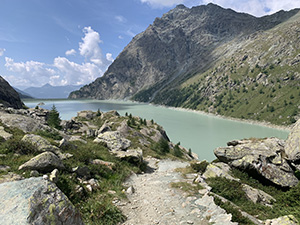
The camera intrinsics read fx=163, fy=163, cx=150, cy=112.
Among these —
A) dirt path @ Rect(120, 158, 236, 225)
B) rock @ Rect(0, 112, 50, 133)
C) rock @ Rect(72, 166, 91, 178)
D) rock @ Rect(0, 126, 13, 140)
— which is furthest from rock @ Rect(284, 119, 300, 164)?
rock @ Rect(0, 112, 50, 133)

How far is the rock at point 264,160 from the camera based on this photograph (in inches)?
680

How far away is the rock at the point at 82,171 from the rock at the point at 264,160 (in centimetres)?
1595

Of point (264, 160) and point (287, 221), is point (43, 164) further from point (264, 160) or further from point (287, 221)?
point (264, 160)

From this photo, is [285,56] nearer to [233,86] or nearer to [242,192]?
[233,86]

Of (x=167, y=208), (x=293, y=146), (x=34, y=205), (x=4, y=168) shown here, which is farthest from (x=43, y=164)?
(x=293, y=146)

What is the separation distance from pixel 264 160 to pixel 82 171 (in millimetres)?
18828

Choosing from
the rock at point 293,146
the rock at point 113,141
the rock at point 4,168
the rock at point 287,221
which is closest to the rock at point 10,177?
the rock at point 4,168

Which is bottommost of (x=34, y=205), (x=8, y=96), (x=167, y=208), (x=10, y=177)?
(x=167, y=208)

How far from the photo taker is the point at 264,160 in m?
18.2

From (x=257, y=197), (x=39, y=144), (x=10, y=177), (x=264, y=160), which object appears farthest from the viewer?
(x=264, y=160)

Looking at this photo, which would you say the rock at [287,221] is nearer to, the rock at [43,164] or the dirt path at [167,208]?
the dirt path at [167,208]

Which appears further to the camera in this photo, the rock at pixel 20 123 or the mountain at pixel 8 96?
the mountain at pixel 8 96

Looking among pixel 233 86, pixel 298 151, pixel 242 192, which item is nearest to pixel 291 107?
pixel 233 86

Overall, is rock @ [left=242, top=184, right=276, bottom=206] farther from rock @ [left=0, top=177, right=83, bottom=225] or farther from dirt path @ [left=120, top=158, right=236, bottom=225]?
rock @ [left=0, top=177, right=83, bottom=225]
